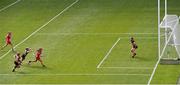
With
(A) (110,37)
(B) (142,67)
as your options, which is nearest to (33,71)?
(B) (142,67)

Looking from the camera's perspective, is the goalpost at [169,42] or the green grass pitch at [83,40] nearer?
the green grass pitch at [83,40]

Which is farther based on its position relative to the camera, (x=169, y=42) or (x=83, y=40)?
(x=83, y=40)

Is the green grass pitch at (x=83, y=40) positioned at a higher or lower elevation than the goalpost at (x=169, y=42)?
lower

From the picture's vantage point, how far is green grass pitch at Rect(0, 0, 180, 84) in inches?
1517

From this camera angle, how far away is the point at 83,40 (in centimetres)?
4753

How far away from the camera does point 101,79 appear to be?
37.7m

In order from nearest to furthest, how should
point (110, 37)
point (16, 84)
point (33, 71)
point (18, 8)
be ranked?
point (16, 84), point (33, 71), point (110, 37), point (18, 8)

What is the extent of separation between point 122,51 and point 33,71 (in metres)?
6.69

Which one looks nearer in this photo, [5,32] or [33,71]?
[33,71]

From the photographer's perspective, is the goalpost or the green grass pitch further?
the goalpost

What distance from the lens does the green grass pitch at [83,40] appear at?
3853cm

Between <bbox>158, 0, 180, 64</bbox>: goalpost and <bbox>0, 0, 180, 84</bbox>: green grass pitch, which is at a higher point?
<bbox>158, 0, 180, 64</bbox>: goalpost

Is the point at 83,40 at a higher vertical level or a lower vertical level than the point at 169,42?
lower

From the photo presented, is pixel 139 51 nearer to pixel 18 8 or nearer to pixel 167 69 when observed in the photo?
pixel 167 69
